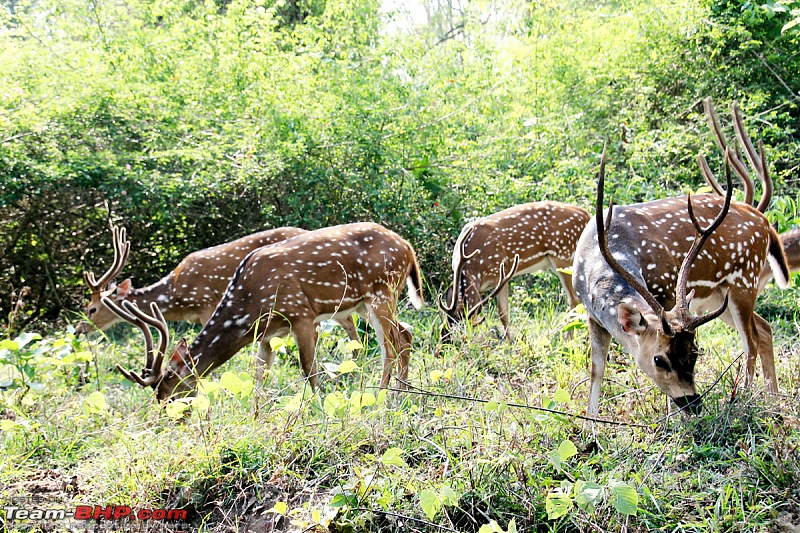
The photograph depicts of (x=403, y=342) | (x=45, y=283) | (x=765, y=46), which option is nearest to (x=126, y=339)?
(x=45, y=283)

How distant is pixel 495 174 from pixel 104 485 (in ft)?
23.2

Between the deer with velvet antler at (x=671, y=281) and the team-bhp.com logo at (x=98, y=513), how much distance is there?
2.37 meters

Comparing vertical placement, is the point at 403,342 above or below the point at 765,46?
below

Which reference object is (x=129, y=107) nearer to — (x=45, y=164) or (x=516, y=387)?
(x=45, y=164)

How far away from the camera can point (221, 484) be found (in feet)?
13.0

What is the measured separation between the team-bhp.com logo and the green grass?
0.05 meters

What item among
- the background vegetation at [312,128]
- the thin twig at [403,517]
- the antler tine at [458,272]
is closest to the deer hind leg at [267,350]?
the antler tine at [458,272]

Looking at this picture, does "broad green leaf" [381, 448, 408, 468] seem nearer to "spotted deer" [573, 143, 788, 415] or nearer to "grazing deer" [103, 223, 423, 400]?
"spotted deer" [573, 143, 788, 415]

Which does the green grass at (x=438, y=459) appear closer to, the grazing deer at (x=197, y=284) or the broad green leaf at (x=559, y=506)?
the broad green leaf at (x=559, y=506)

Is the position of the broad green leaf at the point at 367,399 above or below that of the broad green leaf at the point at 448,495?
above

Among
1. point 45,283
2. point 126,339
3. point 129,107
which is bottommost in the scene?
point 126,339

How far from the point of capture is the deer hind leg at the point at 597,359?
4.46 metres

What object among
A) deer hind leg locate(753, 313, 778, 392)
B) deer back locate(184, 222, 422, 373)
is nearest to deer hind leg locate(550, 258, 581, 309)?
deer back locate(184, 222, 422, 373)

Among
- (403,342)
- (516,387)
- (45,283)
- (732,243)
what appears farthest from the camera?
(45,283)
